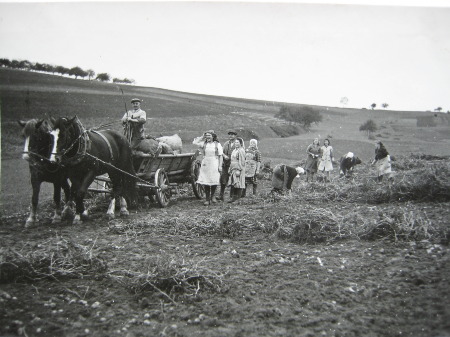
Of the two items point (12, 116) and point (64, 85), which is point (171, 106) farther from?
point (12, 116)

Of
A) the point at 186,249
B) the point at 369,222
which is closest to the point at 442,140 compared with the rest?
the point at 369,222

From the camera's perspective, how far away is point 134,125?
7.50 metres

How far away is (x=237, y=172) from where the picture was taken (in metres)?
8.79

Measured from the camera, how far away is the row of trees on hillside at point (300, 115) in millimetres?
29438

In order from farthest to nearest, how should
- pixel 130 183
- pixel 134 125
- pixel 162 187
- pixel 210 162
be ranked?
pixel 210 162 → pixel 162 187 → pixel 134 125 → pixel 130 183

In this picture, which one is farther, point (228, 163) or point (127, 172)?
point (228, 163)

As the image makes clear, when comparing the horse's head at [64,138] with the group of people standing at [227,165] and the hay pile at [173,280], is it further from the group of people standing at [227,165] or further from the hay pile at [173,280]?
the group of people standing at [227,165]

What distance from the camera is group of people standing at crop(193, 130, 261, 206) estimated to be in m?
8.26

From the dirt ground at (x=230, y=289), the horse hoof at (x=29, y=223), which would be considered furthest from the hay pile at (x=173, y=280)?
the horse hoof at (x=29, y=223)

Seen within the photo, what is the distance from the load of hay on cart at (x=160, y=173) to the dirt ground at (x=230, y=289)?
2.46 m

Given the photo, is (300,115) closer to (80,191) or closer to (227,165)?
(227,165)

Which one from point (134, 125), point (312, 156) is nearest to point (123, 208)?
point (134, 125)

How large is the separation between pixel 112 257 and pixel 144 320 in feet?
5.31

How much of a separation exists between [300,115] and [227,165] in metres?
21.7
